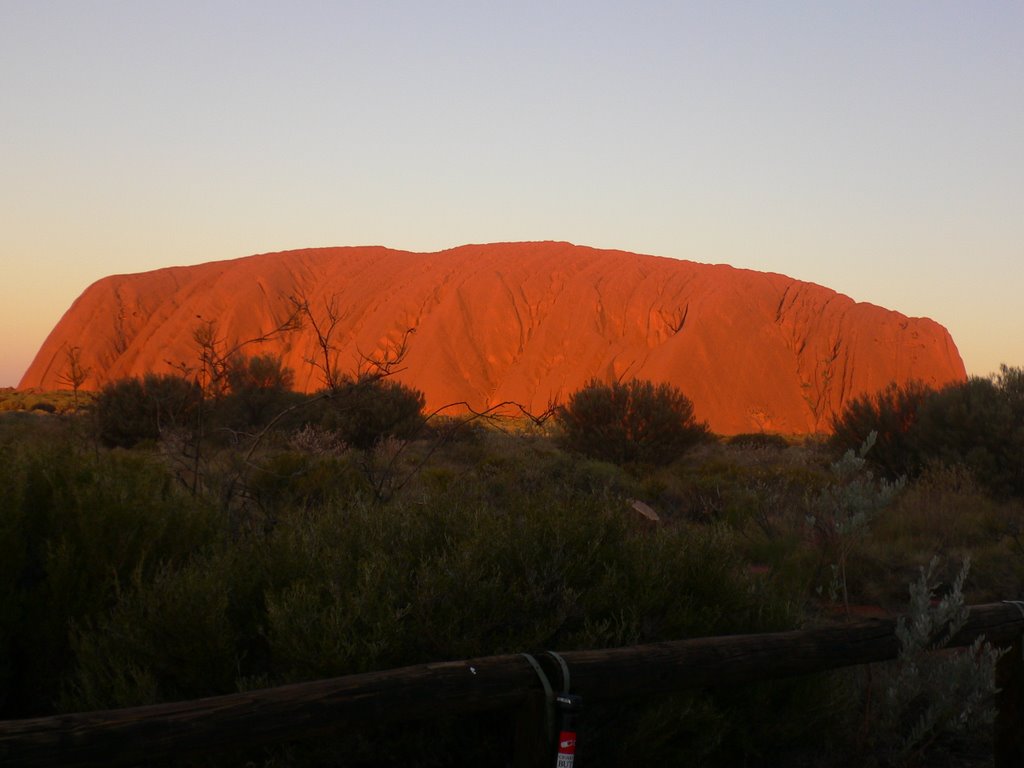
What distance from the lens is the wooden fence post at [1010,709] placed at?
4.41 meters

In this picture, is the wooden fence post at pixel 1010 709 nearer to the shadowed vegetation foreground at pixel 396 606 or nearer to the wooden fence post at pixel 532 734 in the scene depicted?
the shadowed vegetation foreground at pixel 396 606

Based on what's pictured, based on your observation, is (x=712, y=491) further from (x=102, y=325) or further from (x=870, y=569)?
(x=102, y=325)

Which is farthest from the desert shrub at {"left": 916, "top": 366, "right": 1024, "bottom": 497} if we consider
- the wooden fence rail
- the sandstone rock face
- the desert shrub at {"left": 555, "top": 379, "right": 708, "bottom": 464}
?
the sandstone rock face

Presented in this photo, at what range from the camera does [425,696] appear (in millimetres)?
2828

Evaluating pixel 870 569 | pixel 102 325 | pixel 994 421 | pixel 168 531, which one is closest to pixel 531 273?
pixel 102 325

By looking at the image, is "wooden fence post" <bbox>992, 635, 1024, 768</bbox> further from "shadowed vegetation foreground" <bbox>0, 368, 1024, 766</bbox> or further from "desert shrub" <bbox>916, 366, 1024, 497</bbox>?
"desert shrub" <bbox>916, 366, 1024, 497</bbox>

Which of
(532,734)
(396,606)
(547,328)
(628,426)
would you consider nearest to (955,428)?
(628,426)

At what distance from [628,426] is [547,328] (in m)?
46.9

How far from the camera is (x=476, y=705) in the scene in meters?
2.91

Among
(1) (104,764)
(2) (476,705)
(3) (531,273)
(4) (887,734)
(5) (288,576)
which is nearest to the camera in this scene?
(1) (104,764)

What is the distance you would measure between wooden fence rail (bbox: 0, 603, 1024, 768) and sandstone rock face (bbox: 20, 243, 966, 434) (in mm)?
53696

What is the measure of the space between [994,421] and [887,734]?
11853 millimetres

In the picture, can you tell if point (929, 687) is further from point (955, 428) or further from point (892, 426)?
point (892, 426)

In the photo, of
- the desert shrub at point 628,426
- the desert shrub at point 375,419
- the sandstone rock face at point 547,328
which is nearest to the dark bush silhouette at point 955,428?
the desert shrub at point 628,426
